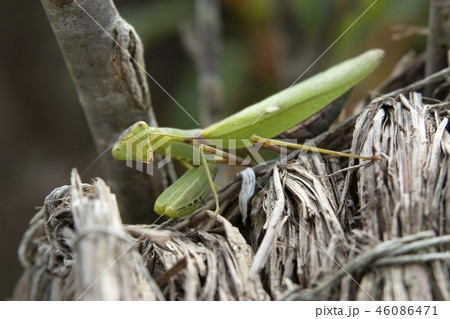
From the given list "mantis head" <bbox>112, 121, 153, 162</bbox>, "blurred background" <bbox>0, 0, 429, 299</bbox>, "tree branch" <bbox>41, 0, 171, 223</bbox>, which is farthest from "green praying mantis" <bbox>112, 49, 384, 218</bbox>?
"blurred background" <bbox>0, 0, 429, 299</bbox>

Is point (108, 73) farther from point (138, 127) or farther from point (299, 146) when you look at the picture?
point (299, 146)

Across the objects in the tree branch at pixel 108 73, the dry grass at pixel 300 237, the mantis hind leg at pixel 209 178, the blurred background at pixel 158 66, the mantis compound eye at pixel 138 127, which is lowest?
the dry grass at pixel 300 237

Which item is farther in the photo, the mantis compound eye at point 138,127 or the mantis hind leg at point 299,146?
the mantis compound eye at point 138,127

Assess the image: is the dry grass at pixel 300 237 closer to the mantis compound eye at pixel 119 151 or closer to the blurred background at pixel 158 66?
the mantis compound eye at pixel 119 151

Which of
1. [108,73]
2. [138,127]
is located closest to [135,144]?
[138,127]

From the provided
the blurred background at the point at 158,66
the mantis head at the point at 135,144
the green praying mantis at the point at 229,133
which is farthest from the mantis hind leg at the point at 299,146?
the blurred background at the point at 158,66

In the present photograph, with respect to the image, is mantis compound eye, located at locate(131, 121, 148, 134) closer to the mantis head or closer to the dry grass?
the mantis head
